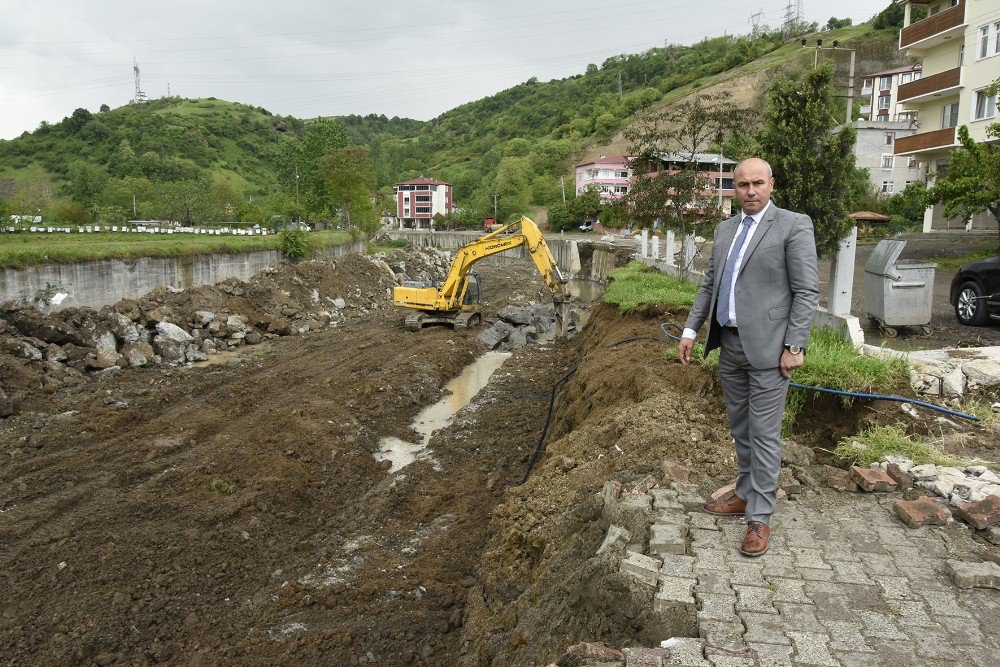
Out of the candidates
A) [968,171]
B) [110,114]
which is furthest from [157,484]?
[110,114]

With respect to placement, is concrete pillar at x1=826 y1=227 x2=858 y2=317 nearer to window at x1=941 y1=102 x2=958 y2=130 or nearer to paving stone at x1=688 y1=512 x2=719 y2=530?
paving stone at x1=688 y1=512 x2=719 y2=530

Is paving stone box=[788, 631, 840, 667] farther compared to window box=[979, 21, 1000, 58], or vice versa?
window box=[979, 21, 1000, 58]

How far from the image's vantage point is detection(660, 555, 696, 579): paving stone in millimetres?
3402

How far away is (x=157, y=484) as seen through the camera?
26.3ft

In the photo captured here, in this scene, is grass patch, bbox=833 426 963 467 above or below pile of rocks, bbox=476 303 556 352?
above

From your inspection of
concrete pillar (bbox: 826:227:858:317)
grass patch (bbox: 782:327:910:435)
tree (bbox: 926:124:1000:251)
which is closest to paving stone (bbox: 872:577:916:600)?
grass patch (bbox: 782:327:910:435)

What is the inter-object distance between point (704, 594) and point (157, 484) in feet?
23.4

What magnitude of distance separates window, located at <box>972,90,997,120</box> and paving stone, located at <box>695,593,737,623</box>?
95.2ft

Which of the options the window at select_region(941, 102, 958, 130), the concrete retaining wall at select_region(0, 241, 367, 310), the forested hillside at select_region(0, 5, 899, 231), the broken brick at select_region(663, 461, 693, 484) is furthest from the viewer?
the forested hillside at select_region(0, 5, 899, 231)

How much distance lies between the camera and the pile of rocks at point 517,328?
18.3 metres

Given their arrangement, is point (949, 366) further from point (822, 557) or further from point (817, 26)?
point (817, 26)

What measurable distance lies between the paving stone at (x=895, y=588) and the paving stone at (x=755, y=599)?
58 cm

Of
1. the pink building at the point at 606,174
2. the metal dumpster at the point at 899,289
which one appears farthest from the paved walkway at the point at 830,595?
the pink building at the point at 606,174

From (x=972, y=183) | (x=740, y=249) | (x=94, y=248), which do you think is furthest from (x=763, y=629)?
(x=94, y=248)
